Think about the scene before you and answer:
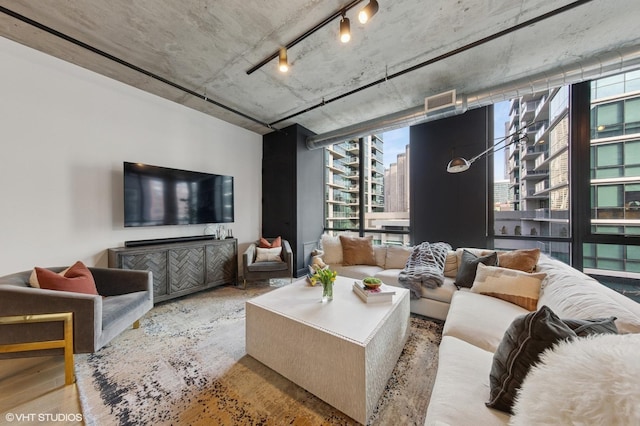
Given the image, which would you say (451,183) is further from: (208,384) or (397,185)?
(208,384)

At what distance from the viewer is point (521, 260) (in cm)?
231

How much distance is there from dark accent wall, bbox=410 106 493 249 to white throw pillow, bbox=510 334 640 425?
3072 mm

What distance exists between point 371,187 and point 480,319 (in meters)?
3.33

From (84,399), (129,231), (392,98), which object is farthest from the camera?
(392,98)

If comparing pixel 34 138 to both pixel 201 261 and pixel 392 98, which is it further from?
pixel 392 98

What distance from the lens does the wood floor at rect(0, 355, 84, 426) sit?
4.45 ft

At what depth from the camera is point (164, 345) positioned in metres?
2.11

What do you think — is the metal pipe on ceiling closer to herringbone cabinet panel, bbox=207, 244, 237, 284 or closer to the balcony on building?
the balcony on building

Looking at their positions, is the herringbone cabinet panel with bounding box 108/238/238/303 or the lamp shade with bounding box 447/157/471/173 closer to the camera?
the lamp shade with bounding box 447/157/471/173

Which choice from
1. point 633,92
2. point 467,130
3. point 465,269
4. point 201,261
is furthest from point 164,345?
point 633,92

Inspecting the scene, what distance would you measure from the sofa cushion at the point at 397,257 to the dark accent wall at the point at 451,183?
0.64 m

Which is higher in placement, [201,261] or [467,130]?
[467,130]

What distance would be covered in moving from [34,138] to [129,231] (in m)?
1.32

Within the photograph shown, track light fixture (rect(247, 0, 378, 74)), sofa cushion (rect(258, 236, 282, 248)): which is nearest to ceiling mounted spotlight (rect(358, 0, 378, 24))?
track light fixture (rect(247, 0, 378, 74))
